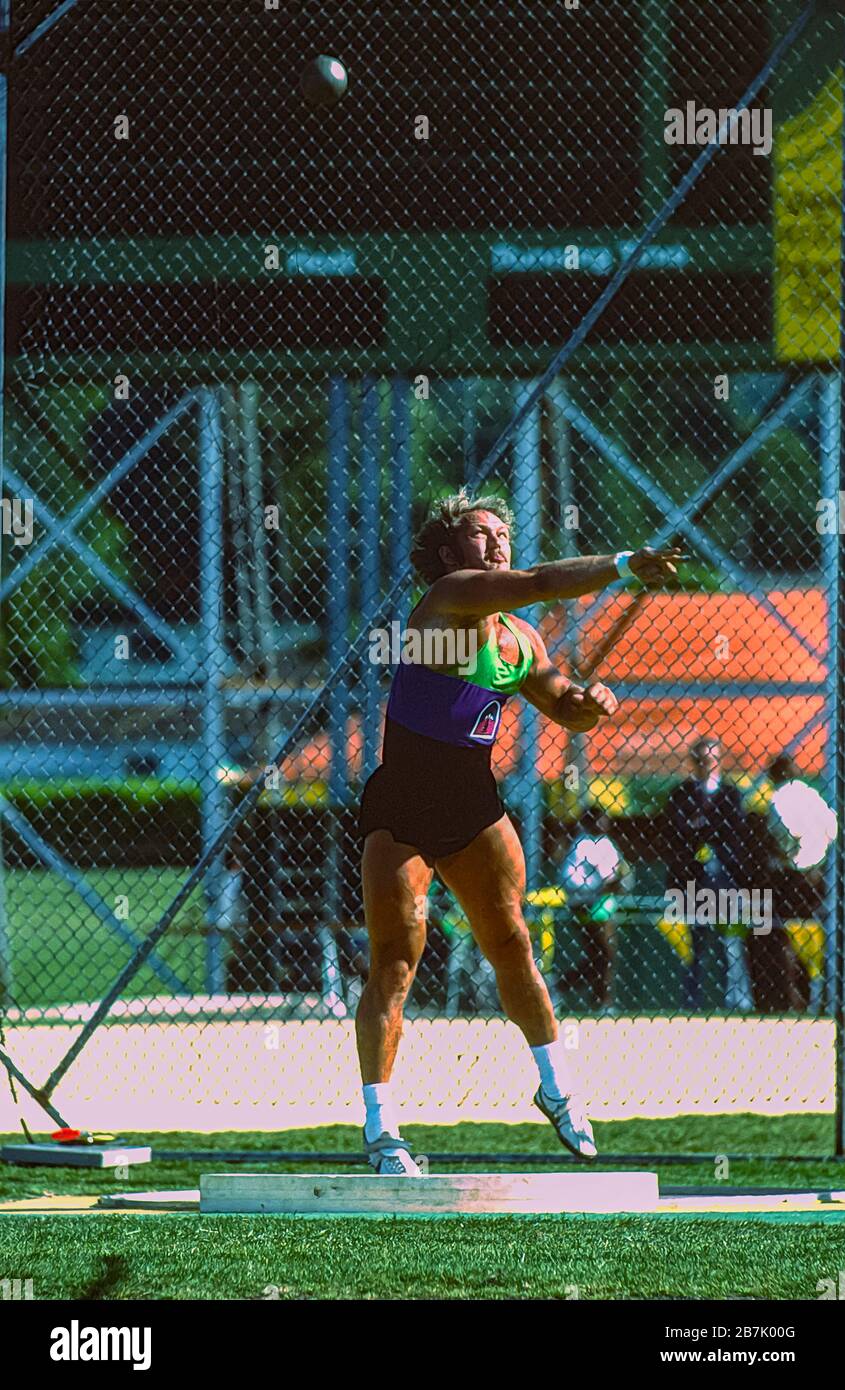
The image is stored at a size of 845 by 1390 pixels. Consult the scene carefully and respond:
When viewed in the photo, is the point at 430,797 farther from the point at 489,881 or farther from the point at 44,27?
the point at 44,27

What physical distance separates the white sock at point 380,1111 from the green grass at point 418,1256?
29cm

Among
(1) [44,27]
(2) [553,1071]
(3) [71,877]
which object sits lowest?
(2) [553,1071]

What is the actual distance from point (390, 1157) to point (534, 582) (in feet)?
5.50

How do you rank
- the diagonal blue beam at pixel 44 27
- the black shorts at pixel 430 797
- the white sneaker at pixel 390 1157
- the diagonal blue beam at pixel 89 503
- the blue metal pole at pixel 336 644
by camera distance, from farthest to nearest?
the blue metal pole at pixel 336 644 < the diagonal blue beam at pixel 89 503 < the diagonal blue beam at pixel 44 27 < the black shorts at pixel 430 797 < the white sneaker at pixel 390 1157

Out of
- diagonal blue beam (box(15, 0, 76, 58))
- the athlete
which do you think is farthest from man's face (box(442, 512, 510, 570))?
diagonal blue beam (box(15, 0, 76, 58))

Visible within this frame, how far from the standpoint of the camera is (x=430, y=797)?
640 centimetres

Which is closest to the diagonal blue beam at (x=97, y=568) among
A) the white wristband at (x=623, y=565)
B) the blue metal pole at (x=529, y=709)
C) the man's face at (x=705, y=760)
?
the blue metal pole at (x=529, y=709)

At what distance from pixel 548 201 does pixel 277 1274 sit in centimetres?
698

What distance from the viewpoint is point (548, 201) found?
440 inches

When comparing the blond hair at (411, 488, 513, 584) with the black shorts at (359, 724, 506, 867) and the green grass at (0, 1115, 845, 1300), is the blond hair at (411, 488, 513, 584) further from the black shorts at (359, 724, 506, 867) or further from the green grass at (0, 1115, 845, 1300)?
the green grass at (0, 1115, 845, 1300)

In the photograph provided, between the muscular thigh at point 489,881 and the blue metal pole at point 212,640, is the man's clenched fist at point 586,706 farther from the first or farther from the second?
the blue metal pole at point 212,640

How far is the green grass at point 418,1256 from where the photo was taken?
5.29 meters

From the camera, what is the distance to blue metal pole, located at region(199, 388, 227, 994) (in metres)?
11.8

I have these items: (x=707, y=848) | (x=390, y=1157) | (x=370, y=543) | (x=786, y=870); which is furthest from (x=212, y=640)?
(x=390, y=1157)
